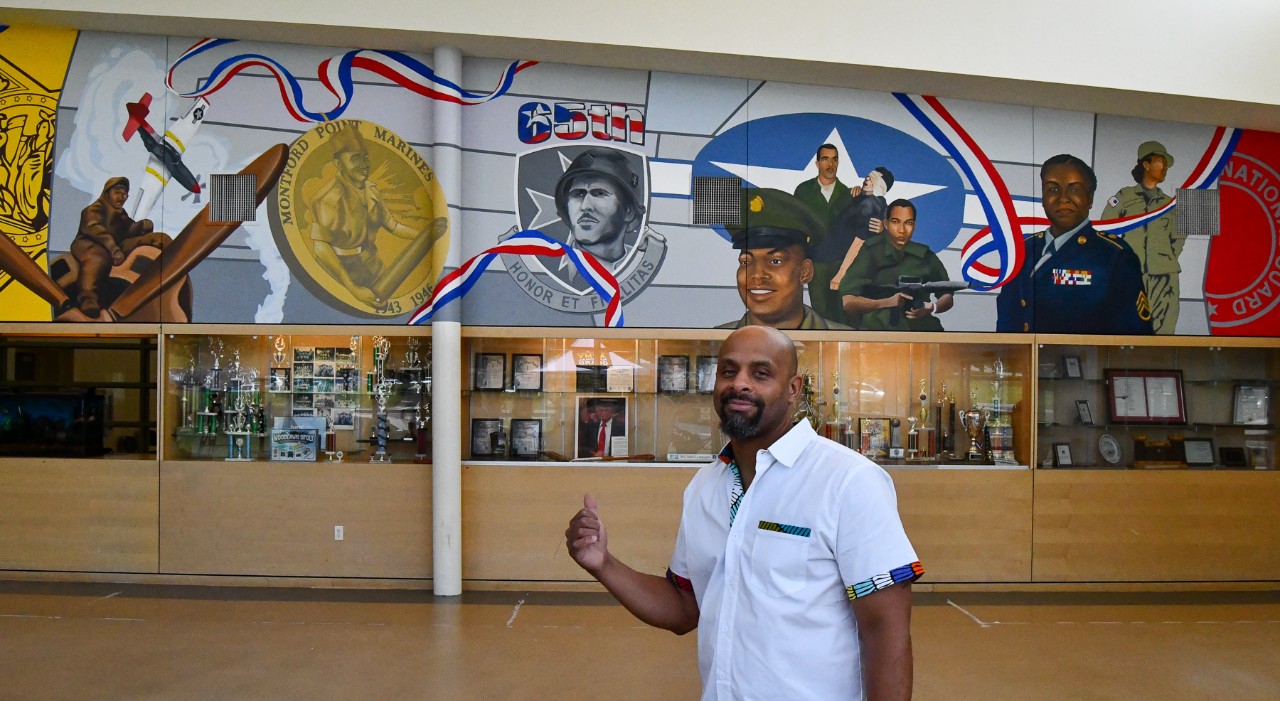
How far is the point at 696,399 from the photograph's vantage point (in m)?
7.05

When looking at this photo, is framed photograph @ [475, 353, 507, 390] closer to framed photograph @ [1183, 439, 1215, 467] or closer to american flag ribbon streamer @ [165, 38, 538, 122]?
american flag ribbon streamer @ [165, 38, 538, 122]

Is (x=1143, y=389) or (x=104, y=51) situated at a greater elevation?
(x=104, y=51)

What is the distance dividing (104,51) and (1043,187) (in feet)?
23.4

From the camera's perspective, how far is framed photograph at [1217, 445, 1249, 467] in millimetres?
7160

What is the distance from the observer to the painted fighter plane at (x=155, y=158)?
21.6 feet

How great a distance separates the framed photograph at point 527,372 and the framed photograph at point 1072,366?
416 centimetres

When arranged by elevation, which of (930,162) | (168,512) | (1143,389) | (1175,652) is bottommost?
(1175,652)

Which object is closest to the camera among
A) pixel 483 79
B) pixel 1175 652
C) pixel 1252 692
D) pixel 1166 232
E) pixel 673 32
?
pixel 1252 692

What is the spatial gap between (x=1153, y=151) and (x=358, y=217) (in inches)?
244

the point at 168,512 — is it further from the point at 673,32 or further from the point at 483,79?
the point at 673,32

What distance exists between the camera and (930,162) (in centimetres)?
695

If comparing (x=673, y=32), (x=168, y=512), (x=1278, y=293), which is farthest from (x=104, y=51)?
(x=1278, y=293)

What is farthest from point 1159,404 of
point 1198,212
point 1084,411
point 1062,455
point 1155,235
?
point 1198,212

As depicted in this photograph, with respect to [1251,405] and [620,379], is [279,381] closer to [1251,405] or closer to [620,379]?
[620,379]
